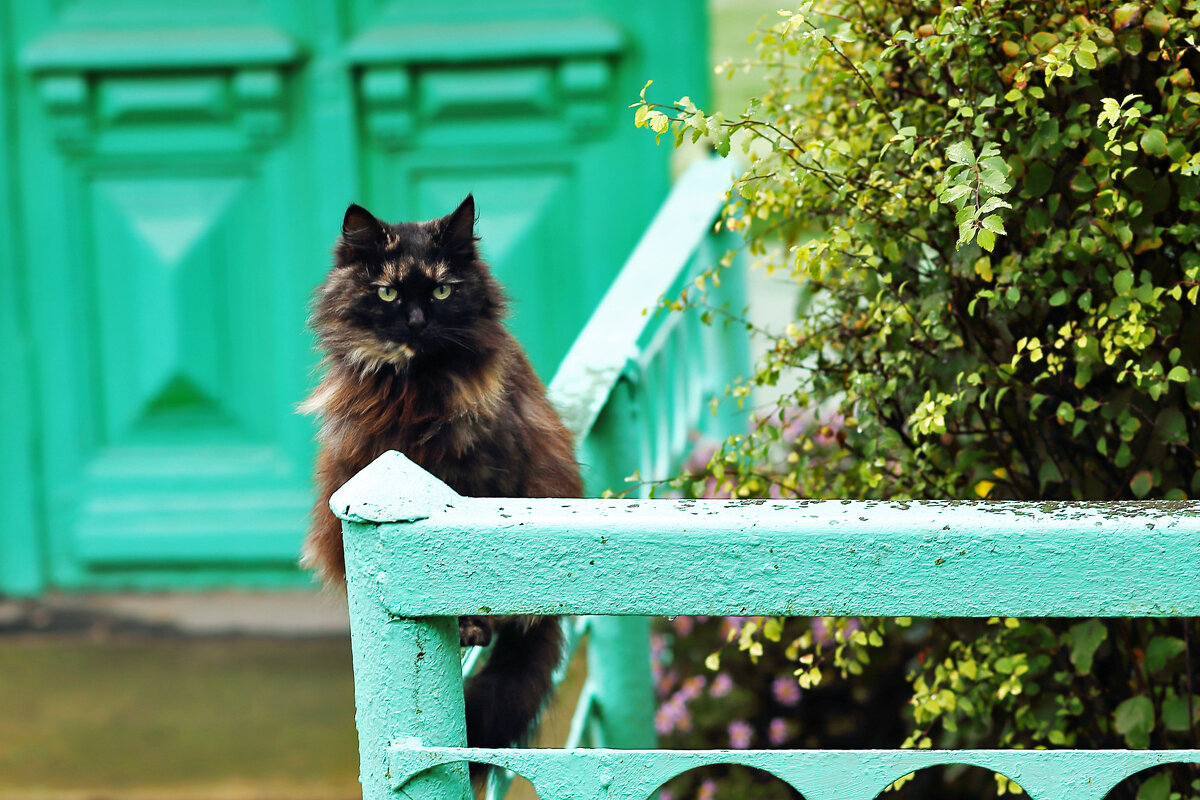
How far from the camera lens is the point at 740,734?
3.14 metres

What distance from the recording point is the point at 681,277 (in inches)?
113

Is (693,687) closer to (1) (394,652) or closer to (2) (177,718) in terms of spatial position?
(2) (177,718)

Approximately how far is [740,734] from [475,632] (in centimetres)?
153

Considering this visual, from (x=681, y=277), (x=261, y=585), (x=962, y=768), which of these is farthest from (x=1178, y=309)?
(x=261, y=585)

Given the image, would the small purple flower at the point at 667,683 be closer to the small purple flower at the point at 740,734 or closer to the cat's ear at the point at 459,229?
the small purple flower at the point at 740,734

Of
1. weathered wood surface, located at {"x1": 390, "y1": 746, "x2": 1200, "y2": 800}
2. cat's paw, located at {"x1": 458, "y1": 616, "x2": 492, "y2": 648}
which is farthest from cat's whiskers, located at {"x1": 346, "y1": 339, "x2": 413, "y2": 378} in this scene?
weathered wood surface, located at {"x1": 390, "y1": 746, "x2": 1200, "y2": 800}

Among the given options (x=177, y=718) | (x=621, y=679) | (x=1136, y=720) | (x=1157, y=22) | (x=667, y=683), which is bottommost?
(x=177, y=718)

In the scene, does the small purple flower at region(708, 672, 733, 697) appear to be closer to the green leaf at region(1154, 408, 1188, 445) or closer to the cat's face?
the cat's face

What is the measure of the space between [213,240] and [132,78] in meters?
0.68

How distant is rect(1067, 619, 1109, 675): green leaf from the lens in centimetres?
159

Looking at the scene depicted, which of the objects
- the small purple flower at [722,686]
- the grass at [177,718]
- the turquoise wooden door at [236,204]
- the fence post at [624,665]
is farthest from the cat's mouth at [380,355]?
the turquoise wooden door at [236,204]

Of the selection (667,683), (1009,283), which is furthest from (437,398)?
(667,683)

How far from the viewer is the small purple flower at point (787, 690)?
10.2 feet

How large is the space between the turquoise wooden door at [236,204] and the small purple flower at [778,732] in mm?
1901
